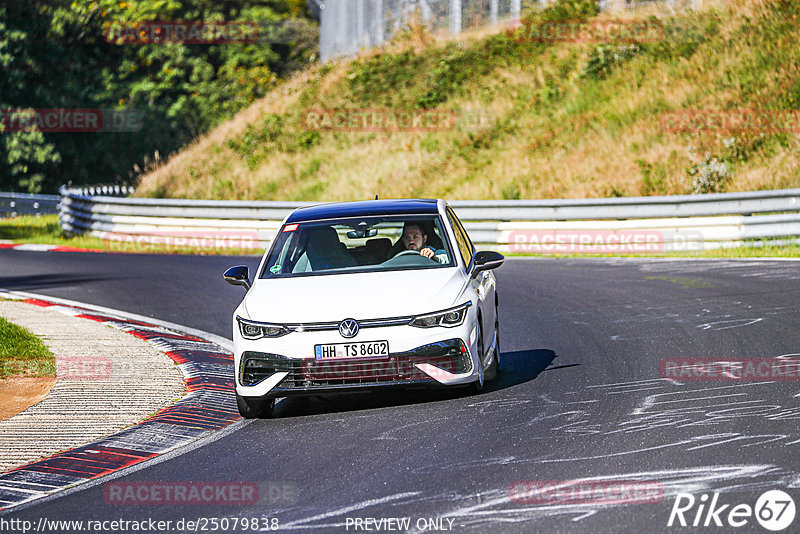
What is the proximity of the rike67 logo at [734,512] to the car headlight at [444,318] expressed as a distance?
286 cm

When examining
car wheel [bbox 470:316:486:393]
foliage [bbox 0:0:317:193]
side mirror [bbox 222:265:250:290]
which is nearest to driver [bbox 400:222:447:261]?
car wheel [bbox 470:316:486:393]

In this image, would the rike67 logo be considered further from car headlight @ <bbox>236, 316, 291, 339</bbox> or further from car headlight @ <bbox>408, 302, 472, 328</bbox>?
car headlight @ <bbox>236, 316, 291, 339</bbox>

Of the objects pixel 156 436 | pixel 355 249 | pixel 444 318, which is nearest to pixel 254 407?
pixel 156 436

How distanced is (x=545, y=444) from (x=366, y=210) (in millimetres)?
3321

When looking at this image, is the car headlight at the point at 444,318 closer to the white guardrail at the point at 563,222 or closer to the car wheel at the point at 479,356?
the car wheel at the point at 479,356

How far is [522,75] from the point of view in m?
33.9

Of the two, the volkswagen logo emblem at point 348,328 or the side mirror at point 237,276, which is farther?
the side mirror at point 237,276

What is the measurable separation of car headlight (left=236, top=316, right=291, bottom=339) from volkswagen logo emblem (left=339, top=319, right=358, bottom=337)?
40cm

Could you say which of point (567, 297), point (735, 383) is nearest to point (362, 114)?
point (567, 297)

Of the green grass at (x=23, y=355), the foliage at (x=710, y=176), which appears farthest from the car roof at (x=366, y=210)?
the foliage at (x=710, y=176)

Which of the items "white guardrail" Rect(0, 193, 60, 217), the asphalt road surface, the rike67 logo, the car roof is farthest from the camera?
"white guardrail" Rect(0, 193, 60, 217)

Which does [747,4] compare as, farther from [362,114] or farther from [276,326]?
[276,326]

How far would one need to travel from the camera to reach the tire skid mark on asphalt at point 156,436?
22.7 ft

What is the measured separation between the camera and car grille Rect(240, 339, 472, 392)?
8.17m
